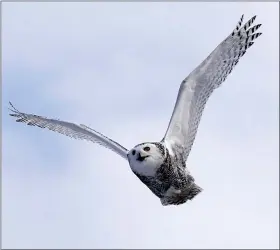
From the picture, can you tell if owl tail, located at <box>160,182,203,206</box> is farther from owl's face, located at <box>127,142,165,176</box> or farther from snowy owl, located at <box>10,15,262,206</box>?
owl's face, located at <box>127,142,165,176</box>

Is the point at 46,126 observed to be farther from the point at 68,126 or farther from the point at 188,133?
the point at 188,133

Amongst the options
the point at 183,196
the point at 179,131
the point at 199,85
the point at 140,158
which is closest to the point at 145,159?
the point at 140,158

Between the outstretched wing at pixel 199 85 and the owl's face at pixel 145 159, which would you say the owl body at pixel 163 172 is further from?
the outstretched wing at pixel 199 85

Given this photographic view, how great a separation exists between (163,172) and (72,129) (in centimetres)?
299

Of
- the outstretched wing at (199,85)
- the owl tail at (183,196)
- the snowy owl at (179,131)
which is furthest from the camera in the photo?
the outstretched wing at (199,85)

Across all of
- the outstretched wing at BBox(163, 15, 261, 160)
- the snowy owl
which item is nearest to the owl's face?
the snowy owl

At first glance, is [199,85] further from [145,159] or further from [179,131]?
[145,159]

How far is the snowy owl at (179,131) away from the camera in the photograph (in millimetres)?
13898

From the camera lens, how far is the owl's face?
13.6 m

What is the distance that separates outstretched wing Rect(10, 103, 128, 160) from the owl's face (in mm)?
934

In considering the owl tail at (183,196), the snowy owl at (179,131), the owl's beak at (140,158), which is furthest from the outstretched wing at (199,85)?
the owl's beak at (140,158)

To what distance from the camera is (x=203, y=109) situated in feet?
52.2

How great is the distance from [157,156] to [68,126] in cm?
312

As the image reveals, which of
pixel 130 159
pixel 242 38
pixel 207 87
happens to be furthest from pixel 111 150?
pixel 242 38
